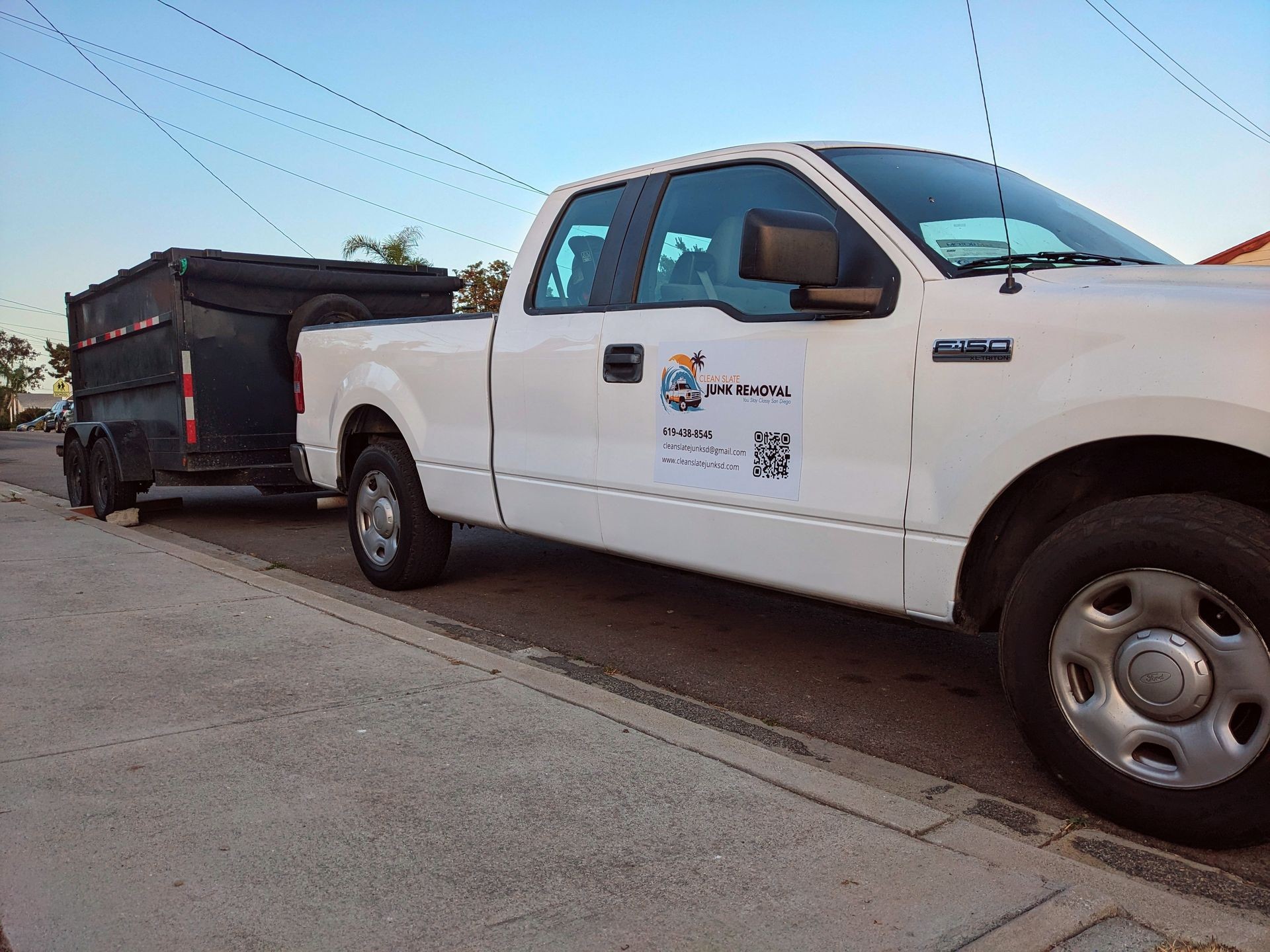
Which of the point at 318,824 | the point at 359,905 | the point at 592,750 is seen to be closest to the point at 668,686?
the point at 592,750

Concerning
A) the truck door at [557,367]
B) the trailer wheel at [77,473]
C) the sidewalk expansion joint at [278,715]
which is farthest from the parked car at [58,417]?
the sidewalk expansion joint at [278,715]

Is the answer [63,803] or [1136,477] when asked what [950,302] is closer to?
[1136,477]

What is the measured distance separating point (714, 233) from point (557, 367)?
0.92 m

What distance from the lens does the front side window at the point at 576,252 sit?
490 cm

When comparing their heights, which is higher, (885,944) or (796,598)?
(796,598)

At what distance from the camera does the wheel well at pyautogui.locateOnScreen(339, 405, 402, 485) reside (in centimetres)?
625

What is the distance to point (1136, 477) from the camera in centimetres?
321

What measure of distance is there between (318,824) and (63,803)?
75cm

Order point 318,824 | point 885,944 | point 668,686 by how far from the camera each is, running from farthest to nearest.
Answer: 1. point 668,686
2. point 318,824
3. point 885,944

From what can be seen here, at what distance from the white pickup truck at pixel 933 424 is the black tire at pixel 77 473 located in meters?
6.04

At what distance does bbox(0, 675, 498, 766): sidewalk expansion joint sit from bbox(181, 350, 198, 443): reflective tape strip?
16.8 ft

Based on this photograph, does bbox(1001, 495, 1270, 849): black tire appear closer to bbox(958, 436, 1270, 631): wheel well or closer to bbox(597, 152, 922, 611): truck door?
bbox(958, 436, 1270, 631): wheel well

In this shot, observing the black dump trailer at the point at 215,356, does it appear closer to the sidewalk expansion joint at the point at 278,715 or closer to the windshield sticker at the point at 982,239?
the sidewalk expansion joint at the point at 278,715

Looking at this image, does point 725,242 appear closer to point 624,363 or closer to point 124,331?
point 624,363
